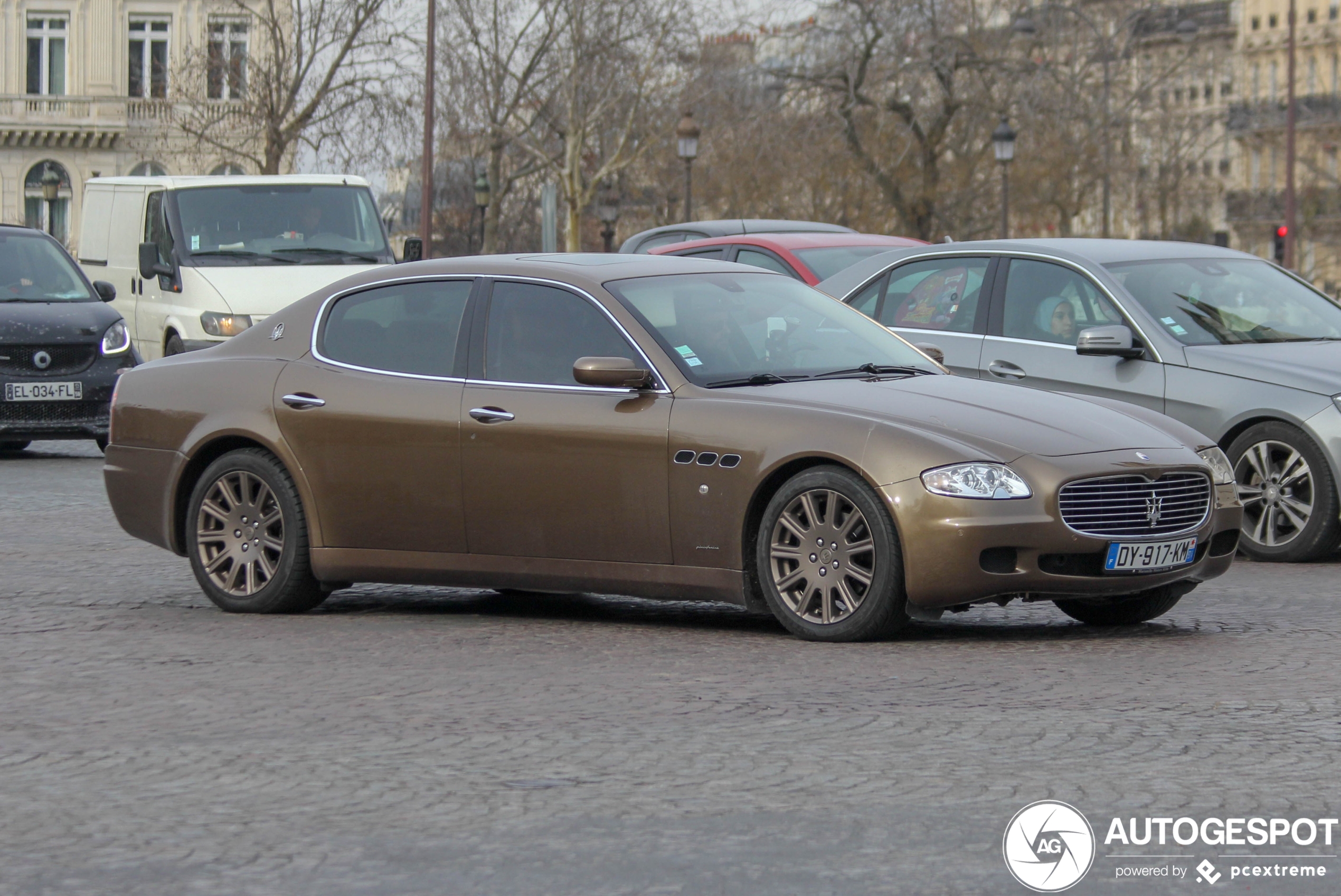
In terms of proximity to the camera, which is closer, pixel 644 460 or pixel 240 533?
pixel 644 460

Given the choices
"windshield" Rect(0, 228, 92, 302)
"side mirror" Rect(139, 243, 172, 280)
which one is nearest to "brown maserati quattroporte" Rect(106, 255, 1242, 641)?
"windshield" Rect(0, 228, 92, 302)

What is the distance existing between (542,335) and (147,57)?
3070 inches

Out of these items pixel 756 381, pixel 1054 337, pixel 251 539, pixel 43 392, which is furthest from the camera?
pixel 43 392

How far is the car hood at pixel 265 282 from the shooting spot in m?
19.1

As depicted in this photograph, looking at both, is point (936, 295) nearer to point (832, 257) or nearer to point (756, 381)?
point (832, 257)

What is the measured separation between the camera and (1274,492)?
10.7 metres

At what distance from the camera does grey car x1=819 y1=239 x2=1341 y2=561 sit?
10602 mm

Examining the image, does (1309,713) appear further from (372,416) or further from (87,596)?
(87,596)

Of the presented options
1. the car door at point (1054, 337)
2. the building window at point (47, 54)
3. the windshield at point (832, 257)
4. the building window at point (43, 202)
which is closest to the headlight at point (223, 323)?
the windshield at point (832, 257)

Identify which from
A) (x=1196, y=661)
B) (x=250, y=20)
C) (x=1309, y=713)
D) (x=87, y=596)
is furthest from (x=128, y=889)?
(x=250, y=20)

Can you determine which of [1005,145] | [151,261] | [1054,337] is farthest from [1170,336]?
[1005,145]

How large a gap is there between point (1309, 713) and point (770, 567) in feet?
7.15

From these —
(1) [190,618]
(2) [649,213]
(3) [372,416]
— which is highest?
(2) [649,213]

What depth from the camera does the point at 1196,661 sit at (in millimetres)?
7320
